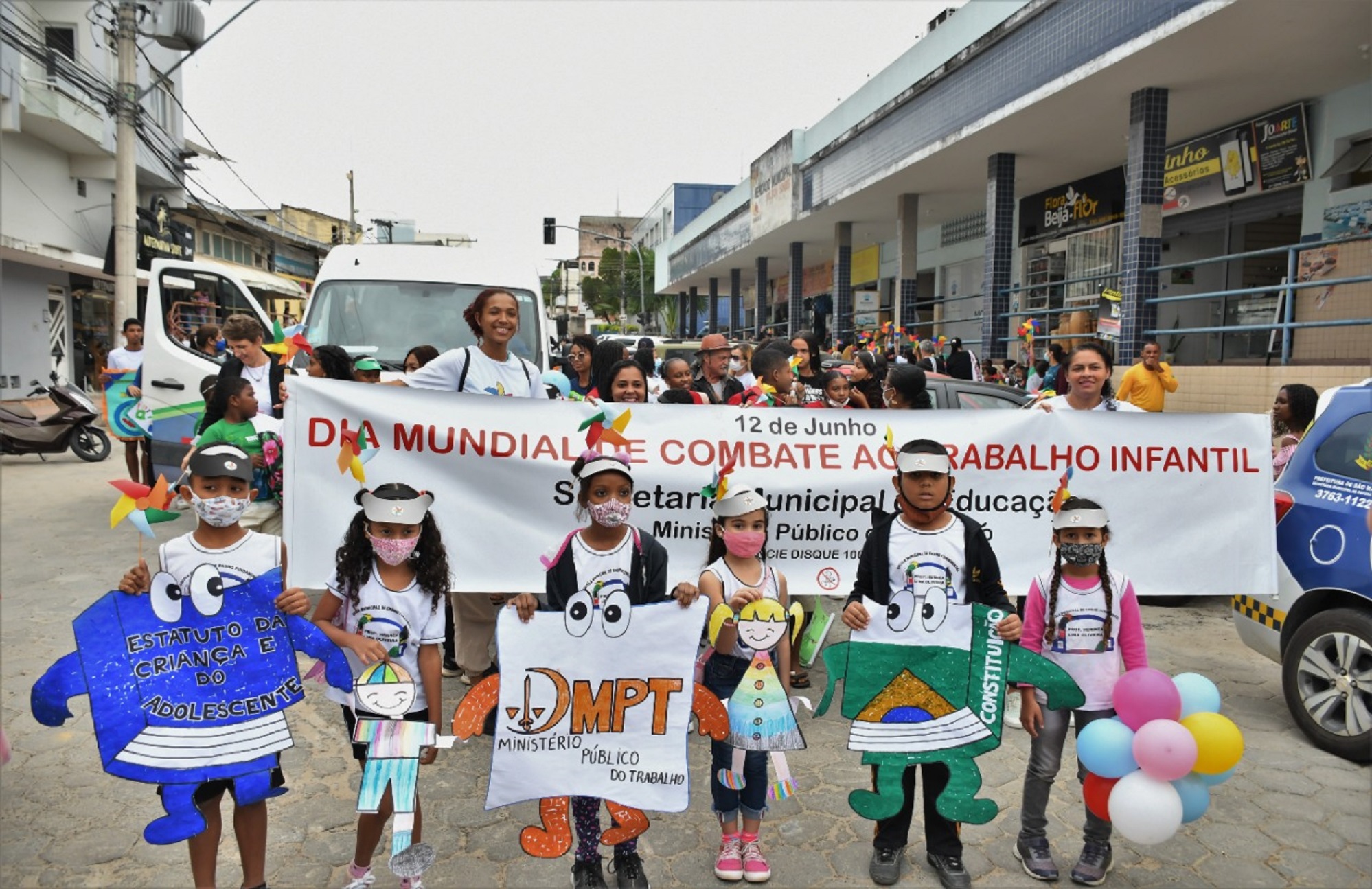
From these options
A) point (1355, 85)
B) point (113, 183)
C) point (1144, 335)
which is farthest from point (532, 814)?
point (113, 183)

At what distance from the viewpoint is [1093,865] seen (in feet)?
10.8

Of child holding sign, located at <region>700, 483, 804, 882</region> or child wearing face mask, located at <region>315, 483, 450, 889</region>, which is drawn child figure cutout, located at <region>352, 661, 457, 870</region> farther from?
child holding sign, located at <region>700, 483, 804, 882</region>

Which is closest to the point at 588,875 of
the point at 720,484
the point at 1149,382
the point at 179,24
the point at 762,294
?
the point at 720,484

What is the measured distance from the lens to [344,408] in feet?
14.6

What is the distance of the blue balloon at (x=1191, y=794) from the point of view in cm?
302

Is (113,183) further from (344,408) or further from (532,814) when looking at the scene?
(532,814)

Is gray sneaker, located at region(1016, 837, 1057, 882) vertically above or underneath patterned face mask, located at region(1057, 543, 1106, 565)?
underneath

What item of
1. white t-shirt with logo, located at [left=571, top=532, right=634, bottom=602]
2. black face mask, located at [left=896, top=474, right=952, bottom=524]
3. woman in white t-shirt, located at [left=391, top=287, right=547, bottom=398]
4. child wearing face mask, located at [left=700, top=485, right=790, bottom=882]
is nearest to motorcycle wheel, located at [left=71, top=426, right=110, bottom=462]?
woman in white t-shirt, located at [left=391, top=287, right=547, bottom=398]

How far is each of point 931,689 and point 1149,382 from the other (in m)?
6.78

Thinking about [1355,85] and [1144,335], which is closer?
[1355,85]

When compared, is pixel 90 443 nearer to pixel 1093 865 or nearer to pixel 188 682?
pixel 188 682

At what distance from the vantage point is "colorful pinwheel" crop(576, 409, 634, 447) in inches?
148

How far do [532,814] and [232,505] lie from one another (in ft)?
5.84

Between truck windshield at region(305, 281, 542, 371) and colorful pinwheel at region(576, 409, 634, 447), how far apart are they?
307 cm
